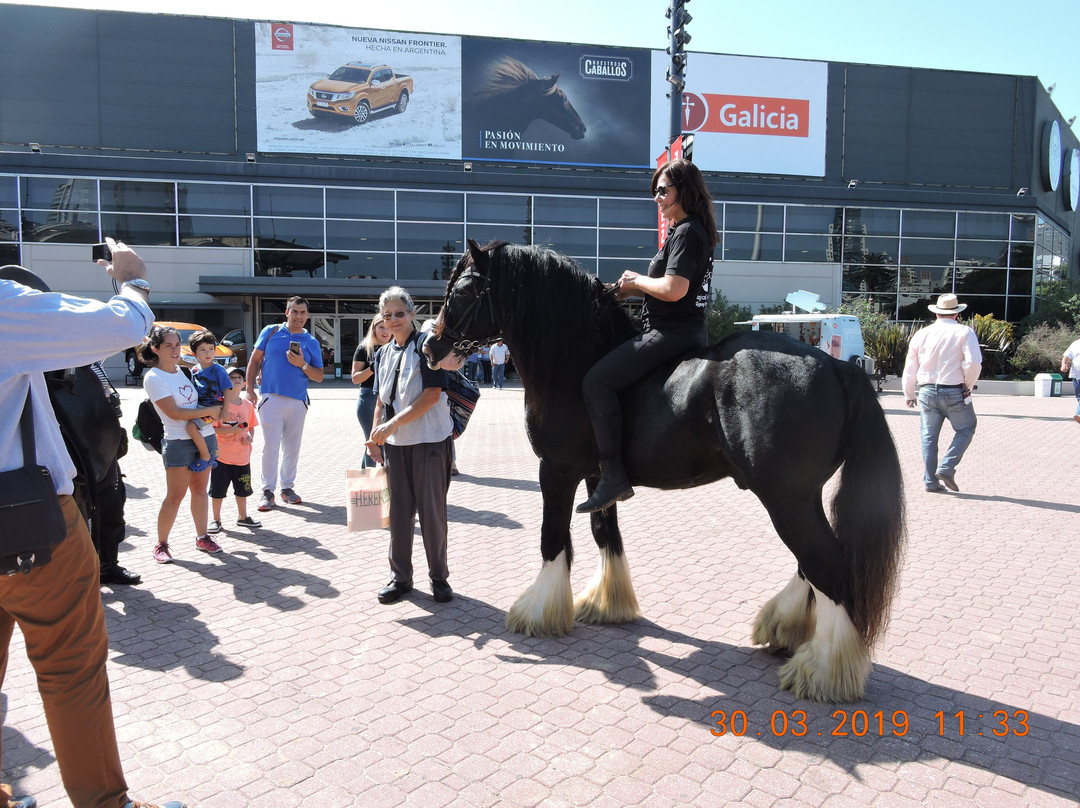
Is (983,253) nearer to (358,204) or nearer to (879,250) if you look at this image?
(879,250)

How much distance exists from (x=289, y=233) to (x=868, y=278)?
25.4m

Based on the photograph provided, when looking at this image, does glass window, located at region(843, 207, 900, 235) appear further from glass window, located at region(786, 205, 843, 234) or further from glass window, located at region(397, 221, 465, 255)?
glass window, located at region(397, 221, 465, 255)

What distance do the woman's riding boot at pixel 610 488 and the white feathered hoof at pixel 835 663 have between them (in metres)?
1.06

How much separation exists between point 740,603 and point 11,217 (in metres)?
31.5

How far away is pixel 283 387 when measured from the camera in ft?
22.7

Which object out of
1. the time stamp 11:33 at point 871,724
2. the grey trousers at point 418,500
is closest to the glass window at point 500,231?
the grey trousers at point 418,500

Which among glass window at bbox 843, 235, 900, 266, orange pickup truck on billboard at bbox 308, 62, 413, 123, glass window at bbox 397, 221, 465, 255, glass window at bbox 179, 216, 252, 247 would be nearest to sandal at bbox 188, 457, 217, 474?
glass window at bbox 397, 221, 465, 255

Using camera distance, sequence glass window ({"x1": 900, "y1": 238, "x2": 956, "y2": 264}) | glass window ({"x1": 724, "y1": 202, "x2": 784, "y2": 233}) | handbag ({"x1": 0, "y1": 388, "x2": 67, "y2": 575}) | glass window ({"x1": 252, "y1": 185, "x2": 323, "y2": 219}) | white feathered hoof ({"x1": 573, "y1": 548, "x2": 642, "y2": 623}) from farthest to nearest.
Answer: glass window ({"x1": 900, "y1": 238, "x2": 956, "y2": 264}), glass window ({"x1": 724, "y1": 202, "x2": 784, "y2": 233}), glass window ({"x1": 252, "y1": 185, "x2": 323, "y2": 219}), white feathered hoof ({"x1": 573, "y1": 548, "x2": 642, "y2": 623}), handbag ({"x1": 0, "y1": 388, "x2": 67, "y2": 575})

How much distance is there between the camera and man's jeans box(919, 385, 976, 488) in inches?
299

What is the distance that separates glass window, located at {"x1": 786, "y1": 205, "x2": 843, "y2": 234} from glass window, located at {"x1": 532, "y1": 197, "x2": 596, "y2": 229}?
9.00m

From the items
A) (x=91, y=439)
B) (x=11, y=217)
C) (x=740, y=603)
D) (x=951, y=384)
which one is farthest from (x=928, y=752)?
(x=11, y=217)

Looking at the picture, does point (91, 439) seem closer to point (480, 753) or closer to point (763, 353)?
point (480, 753)

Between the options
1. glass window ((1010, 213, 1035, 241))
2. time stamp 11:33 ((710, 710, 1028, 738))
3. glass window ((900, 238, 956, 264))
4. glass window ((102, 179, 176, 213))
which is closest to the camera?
time stamp 11:33 ((710, 710, 1028, 738))

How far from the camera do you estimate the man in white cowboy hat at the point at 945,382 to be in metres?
7.50
